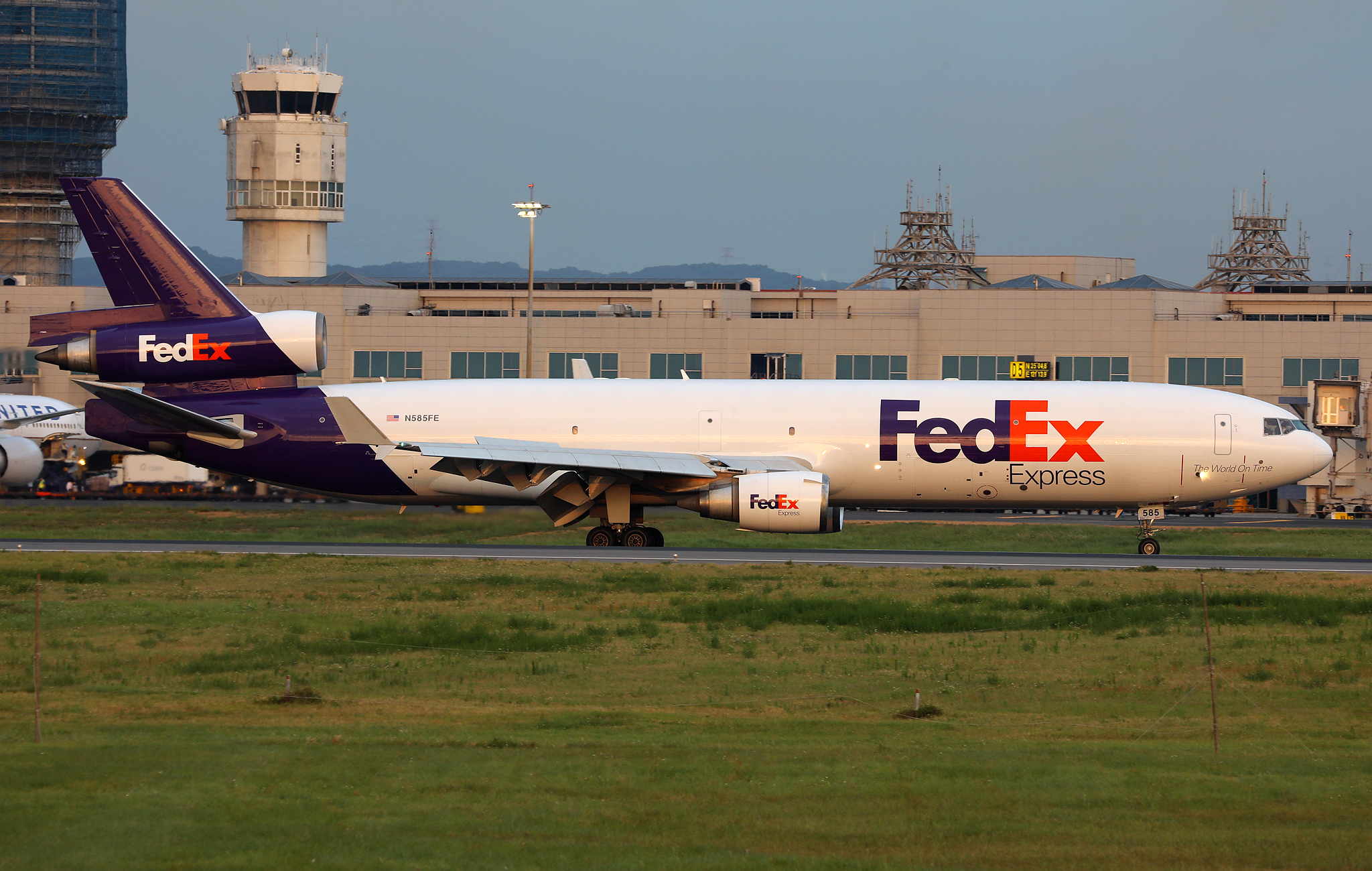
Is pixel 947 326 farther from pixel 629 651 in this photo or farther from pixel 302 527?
pixel 629 651

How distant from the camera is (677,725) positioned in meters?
16.7

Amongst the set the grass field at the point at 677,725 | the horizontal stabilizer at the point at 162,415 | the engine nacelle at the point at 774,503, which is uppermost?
the horizontal stabilizer at the point at 162,415

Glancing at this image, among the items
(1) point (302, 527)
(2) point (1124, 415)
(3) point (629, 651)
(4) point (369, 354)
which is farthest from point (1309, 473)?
(4) point (369, 354)

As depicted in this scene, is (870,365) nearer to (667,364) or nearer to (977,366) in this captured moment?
(977,366)

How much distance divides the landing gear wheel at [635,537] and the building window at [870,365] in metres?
44.6

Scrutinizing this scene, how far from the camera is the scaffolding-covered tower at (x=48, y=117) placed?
552 feet

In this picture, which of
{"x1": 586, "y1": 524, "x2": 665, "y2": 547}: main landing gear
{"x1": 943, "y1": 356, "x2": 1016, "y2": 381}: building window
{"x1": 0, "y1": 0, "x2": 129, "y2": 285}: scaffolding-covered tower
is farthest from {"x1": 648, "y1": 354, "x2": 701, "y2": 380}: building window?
{"x1": 0, "y1": 0, "x2": 129, "y2": 285}: scaffolding-covered tower

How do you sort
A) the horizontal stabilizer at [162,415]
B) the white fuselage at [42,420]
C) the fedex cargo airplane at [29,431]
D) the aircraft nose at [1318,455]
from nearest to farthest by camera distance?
the horizontal stabilizer at [162,415]
the aircraft nose at [1318,455]
the fedex cargo airplane at [29,431]
the white fuselage at [42,420]

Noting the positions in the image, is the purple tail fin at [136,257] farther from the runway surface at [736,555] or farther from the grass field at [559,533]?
the grass field at [559,533]

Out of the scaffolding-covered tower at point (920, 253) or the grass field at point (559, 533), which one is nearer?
the grass field at point (559, 533)

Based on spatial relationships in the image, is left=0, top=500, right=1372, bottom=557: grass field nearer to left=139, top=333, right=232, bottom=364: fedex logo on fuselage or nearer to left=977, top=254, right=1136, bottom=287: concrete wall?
left=139, top=333, right=232, bottom=364: fedex logo on fuselage

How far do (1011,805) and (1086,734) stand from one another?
4.02m

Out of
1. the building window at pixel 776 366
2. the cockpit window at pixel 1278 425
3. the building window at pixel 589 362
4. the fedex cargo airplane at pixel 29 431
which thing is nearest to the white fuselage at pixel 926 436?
the cockpit window at pixel 1278 425

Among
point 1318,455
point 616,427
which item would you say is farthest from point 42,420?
point 1318,455
